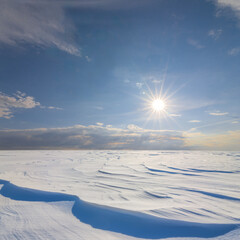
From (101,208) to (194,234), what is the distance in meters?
1.26

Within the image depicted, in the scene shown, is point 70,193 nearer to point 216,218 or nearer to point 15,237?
point 15,237

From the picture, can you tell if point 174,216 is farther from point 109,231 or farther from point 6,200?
point 6,200

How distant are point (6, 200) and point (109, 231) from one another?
219 centimetres

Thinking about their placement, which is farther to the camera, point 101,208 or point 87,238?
point 101,208

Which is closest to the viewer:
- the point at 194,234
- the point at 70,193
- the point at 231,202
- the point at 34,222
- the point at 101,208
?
the point at 194,234

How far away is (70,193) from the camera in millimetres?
2754

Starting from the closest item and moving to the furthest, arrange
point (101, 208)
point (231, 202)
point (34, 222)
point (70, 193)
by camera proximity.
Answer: point (34, 222) → point (101, 208) → point (231, 202) → point (70, 193)

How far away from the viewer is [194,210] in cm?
212

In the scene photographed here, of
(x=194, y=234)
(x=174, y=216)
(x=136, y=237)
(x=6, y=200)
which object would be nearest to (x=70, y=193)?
(x=6, y=200)

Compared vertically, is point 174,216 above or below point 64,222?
above

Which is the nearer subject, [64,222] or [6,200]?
[64,222]

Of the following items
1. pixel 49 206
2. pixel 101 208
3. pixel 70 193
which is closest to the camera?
pixel 101 208

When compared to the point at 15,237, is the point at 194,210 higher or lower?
higher

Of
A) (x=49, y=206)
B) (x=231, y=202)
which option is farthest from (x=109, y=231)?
(x=231, y=202)
